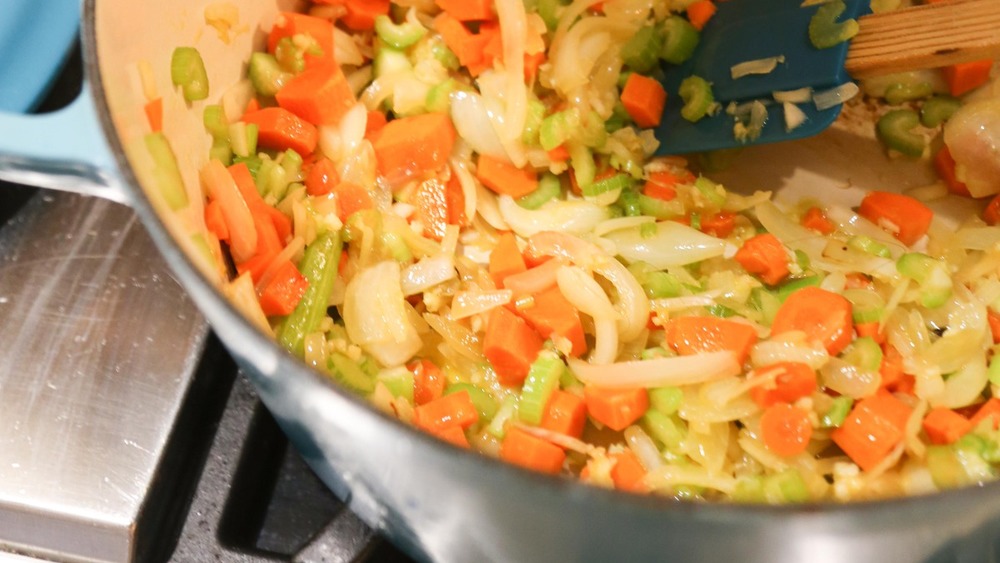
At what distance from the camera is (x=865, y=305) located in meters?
1.30

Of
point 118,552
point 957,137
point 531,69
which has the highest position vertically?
point 531,69

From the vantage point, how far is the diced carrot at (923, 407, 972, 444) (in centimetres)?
111

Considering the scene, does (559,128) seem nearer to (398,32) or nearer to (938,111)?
(398,32)

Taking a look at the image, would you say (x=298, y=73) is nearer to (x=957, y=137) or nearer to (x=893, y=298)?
(x=893, y=298)

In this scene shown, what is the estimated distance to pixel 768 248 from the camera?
1.37m

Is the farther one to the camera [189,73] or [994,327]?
[994,327]

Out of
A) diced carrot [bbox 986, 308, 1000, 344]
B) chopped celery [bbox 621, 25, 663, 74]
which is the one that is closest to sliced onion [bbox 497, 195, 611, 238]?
chopped celery [bbox 621, 25, 663, 74]

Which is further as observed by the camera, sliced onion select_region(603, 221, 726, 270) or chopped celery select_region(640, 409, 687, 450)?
sliced onion select_region(603, 221, 726, 270)

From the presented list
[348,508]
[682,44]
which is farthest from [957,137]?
[348,508]

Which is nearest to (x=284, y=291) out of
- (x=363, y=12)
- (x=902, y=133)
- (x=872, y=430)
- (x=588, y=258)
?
(x=588, y=258)

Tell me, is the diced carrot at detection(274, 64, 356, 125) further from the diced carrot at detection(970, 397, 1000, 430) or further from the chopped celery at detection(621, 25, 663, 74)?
the diced carrot at detection(970, 397, 1000, 430)

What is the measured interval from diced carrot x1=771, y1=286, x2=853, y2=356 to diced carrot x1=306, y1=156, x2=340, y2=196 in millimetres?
755

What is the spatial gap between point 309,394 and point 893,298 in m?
0.97

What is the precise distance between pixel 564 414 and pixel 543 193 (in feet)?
1.61
